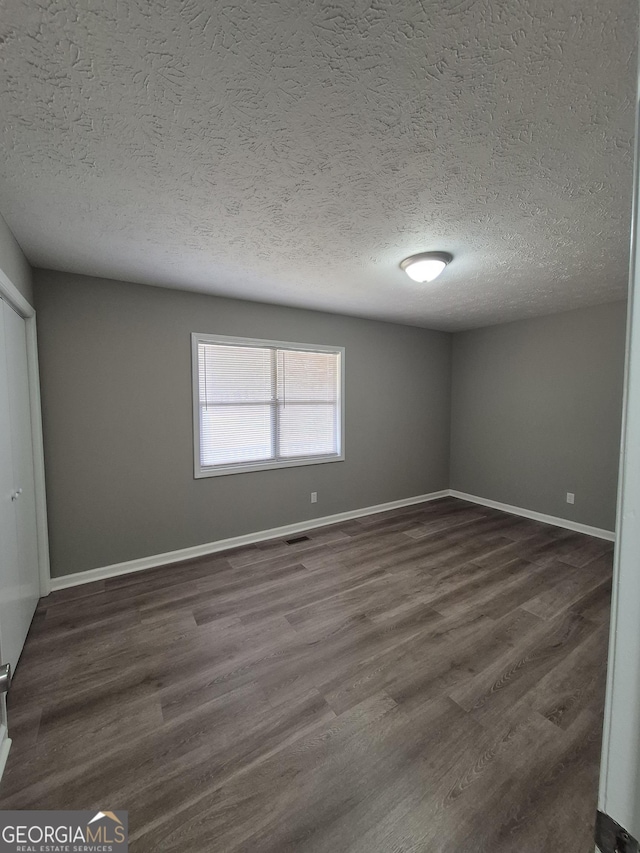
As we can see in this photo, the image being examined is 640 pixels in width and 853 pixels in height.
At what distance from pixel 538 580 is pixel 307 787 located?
7.86ft

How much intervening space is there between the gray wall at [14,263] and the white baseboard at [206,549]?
2202mm

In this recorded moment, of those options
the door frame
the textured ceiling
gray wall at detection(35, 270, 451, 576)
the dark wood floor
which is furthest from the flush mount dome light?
the door frame

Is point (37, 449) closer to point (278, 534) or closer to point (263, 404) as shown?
point (263, 404)

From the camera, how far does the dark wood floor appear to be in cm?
123

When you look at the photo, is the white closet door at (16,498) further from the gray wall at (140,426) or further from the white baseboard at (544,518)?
the white baseboard at (544,518)

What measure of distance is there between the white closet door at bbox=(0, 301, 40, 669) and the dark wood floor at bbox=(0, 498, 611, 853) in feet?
0.85

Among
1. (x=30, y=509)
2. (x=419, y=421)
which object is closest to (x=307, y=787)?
(x=30, y=509)

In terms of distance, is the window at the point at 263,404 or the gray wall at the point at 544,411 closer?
the window at the point at 263,404

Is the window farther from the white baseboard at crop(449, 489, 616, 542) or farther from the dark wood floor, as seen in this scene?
the white baseboard at crop(449, 489, 616, 542)

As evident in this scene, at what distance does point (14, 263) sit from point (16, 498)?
142 cm

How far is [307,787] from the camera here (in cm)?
132

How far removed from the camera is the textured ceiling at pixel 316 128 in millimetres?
918

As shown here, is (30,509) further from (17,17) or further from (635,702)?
(635,702)

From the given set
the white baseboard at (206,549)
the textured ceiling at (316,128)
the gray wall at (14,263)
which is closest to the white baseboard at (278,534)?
the white baseboard at (206,549)
